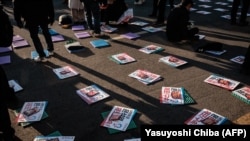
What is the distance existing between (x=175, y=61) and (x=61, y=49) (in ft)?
9.02

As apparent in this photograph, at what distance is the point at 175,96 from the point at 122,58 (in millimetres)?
1820

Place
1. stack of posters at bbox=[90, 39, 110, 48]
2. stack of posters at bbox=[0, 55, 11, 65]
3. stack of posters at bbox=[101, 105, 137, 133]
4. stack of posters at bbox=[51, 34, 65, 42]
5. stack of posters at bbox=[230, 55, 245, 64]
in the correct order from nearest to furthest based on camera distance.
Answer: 1. stack of posters at bbox=[101, 105, 137, 133]
2. stack of posters at bbox=[230, 55, 245, 64]
3. stack of posters at bbox=[0, 55, 11, 65]
4. stack of posters at bbox=[90, 39, 110, 48]
5. stack of posters at bbox=[51, 34, 65, 42]

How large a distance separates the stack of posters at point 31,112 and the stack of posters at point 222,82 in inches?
113

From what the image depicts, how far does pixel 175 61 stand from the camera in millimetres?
5461

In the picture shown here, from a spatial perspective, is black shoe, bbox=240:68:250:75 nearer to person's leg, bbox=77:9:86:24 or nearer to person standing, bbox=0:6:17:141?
person standing, bbox=0:6:17:141

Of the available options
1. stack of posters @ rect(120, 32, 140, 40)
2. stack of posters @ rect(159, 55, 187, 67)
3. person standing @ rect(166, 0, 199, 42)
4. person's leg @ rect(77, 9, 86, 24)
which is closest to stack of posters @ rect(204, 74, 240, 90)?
stack of posters @ rect(159, 55, 187, 67)

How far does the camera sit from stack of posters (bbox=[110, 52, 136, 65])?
18.2 ft

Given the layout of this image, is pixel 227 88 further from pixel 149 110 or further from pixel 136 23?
pixel 136 23

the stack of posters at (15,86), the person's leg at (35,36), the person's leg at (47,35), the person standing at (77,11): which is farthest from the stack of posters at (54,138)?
the person standing at (77,11)

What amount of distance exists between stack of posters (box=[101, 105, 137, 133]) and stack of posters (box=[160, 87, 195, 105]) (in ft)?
1.98

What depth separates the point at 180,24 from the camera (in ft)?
20.6

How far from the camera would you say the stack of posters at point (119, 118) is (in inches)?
141

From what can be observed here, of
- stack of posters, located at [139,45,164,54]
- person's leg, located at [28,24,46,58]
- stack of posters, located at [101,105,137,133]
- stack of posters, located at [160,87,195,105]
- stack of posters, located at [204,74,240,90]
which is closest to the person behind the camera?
stack of posters, located at [101,105,137,133]

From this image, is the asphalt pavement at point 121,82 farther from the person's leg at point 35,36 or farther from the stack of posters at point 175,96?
the person's leg at point 35,36
